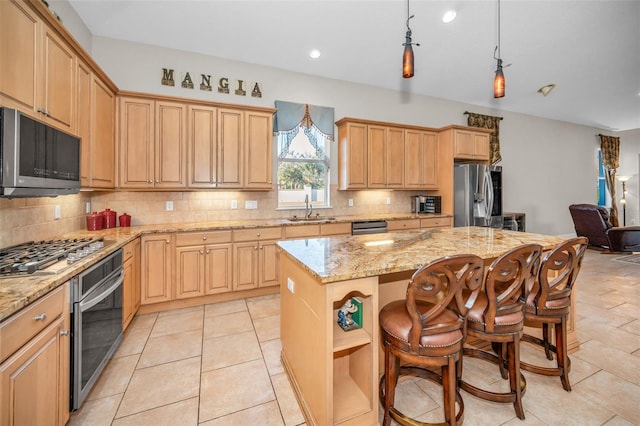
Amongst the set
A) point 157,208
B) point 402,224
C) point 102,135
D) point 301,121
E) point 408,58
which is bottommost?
point 402,224

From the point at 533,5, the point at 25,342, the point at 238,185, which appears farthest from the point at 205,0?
the point at 533,5

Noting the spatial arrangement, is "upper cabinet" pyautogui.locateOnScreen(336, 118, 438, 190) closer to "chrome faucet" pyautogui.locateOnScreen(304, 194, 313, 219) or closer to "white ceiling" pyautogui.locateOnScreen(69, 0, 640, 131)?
"chrome faucet" pyautogui.locateOnScreen(304, 194, 313, 219)

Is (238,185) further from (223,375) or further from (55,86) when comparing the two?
(223,375)

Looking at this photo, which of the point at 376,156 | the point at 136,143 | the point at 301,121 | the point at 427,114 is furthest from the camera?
the point at 427,114

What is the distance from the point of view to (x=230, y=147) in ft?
12.3

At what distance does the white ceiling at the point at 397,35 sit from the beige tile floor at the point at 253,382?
3391mm

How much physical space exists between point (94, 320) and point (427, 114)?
232 inches

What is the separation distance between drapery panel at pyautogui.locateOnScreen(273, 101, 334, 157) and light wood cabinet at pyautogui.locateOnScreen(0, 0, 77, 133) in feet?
8.12

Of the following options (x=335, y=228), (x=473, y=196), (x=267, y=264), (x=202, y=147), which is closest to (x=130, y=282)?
(x=267, y=264)

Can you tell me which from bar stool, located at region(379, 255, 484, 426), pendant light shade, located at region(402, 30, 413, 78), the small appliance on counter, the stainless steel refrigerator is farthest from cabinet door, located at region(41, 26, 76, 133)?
the stainless steel refrigerator

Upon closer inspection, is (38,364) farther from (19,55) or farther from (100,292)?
(19,55)

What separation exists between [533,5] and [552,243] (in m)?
2.64

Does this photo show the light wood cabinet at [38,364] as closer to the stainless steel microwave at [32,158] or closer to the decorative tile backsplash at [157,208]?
the stainless steel microwave at [32,158]

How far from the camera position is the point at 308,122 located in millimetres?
4535
